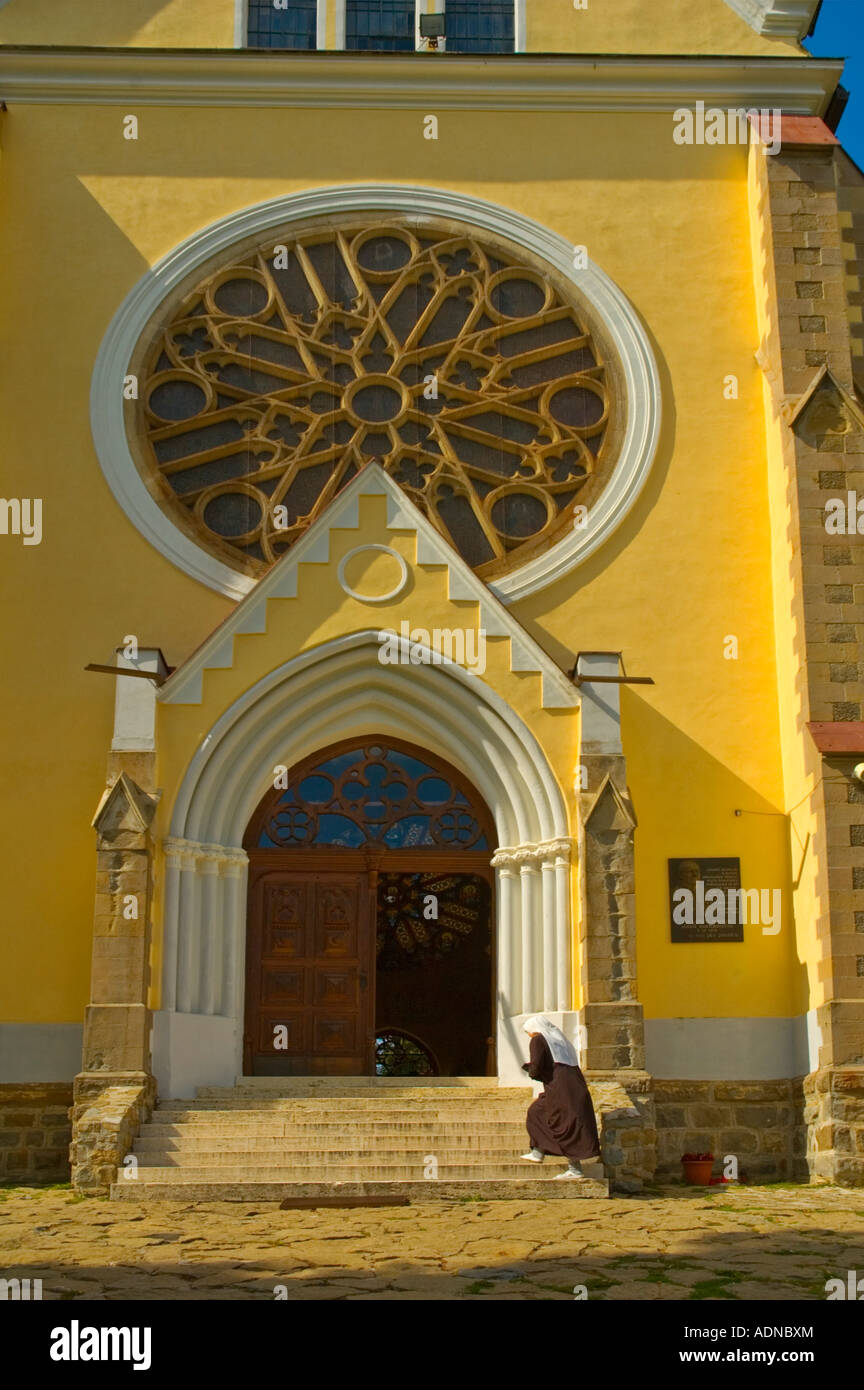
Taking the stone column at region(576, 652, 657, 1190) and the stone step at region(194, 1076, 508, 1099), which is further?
the stone step at region(194, 1076, 508, 1099)

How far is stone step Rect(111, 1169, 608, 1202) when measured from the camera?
10734 millimetres

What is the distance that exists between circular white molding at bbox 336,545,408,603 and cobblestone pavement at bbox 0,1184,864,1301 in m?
5.21

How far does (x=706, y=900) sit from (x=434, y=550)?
12.2 ft

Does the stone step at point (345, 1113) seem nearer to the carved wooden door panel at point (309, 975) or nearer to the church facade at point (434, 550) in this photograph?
the church facade at point (434, 550)

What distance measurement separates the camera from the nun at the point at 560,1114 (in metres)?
11.3

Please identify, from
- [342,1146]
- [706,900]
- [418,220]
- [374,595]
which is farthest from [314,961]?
[418,220]

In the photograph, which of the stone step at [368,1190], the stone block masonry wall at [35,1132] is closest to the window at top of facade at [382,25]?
the stone block masonry wall at [35,1132]

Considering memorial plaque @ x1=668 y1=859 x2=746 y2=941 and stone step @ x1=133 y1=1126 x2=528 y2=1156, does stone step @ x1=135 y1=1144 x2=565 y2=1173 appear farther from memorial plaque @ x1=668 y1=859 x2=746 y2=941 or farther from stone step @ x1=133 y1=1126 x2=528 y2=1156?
memorial plaque @ x1=668 y1=859 x2=746 y2=941

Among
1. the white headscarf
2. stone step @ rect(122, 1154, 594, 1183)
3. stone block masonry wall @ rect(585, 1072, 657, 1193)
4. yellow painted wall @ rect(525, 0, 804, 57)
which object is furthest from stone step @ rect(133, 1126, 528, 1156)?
yellow painted wall @ rect(525, 0, 804, 57)

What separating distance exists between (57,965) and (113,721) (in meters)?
2.07

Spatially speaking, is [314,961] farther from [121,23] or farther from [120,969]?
[121,23]

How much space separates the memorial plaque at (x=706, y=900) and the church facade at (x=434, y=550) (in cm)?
3

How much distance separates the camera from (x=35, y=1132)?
13289 millimetres

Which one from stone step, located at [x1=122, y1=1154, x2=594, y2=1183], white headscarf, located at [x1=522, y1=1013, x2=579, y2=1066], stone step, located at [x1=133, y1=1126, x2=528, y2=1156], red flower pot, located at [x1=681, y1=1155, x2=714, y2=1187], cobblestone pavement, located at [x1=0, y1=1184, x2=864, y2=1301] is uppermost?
white headscarf, located at [x1=522, y1=1013, x2=579, y2=1066]
